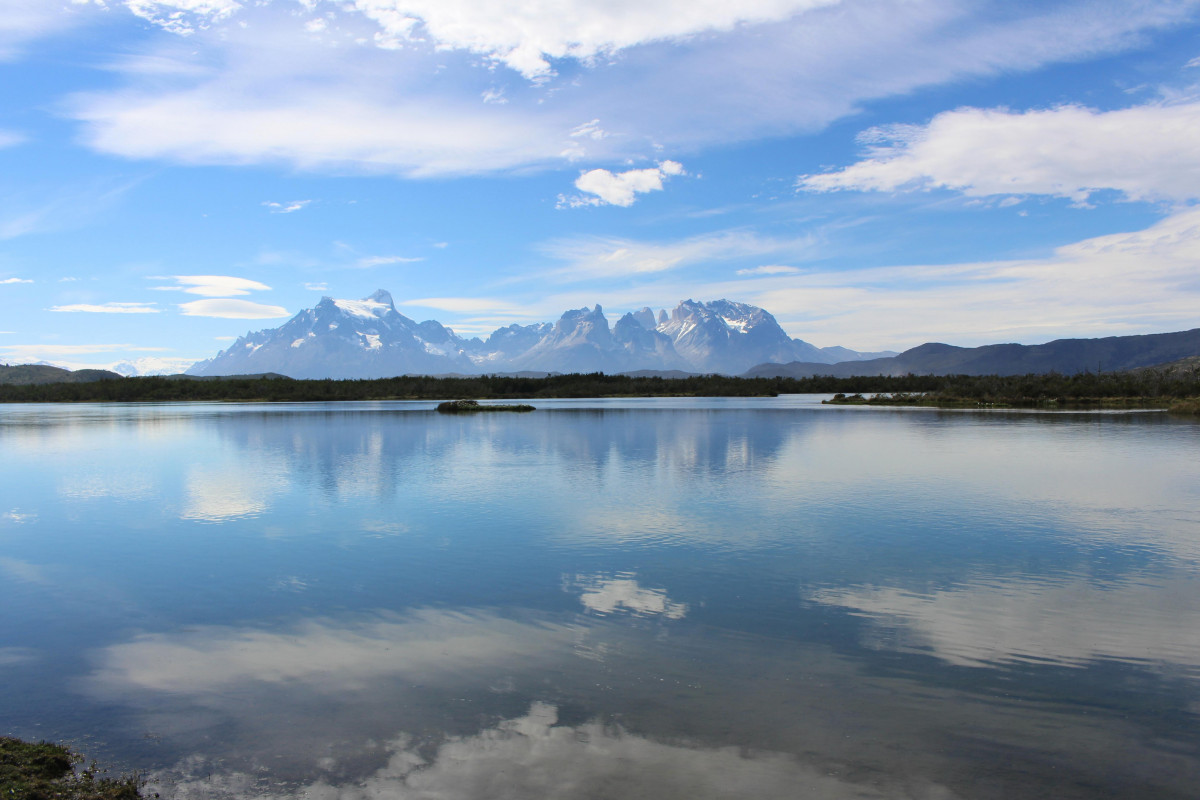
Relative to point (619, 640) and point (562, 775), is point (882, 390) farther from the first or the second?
point (562, 775)

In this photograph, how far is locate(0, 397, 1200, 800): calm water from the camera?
25.7ft

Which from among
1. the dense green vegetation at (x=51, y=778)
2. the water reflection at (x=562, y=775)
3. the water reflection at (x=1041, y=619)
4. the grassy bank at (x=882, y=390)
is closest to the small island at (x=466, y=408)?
the grassy bank at (x=882, y=390)

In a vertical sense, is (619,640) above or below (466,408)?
below

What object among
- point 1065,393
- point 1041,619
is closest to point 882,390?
point 1065,393

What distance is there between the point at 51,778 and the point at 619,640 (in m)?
7.39

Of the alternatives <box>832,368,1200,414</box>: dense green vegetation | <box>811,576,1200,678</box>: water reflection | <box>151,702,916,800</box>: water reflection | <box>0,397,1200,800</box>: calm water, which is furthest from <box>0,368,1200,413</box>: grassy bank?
<box>151,702,916,800</box>: water reflection

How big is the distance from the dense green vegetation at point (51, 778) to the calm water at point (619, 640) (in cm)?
42

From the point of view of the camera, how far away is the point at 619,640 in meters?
11.5

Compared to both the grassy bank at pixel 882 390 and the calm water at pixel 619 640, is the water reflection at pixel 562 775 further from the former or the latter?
the grassy bank at pixel 882 390

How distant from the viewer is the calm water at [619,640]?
7.85m

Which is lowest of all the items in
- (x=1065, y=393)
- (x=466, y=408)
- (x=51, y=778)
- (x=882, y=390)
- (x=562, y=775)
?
(x=562, y=775)

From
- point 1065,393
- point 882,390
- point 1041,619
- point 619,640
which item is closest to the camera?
point 619,640

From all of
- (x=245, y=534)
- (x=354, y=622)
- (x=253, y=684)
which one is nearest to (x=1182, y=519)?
(x=354, y=622)

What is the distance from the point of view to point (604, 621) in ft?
41.1
